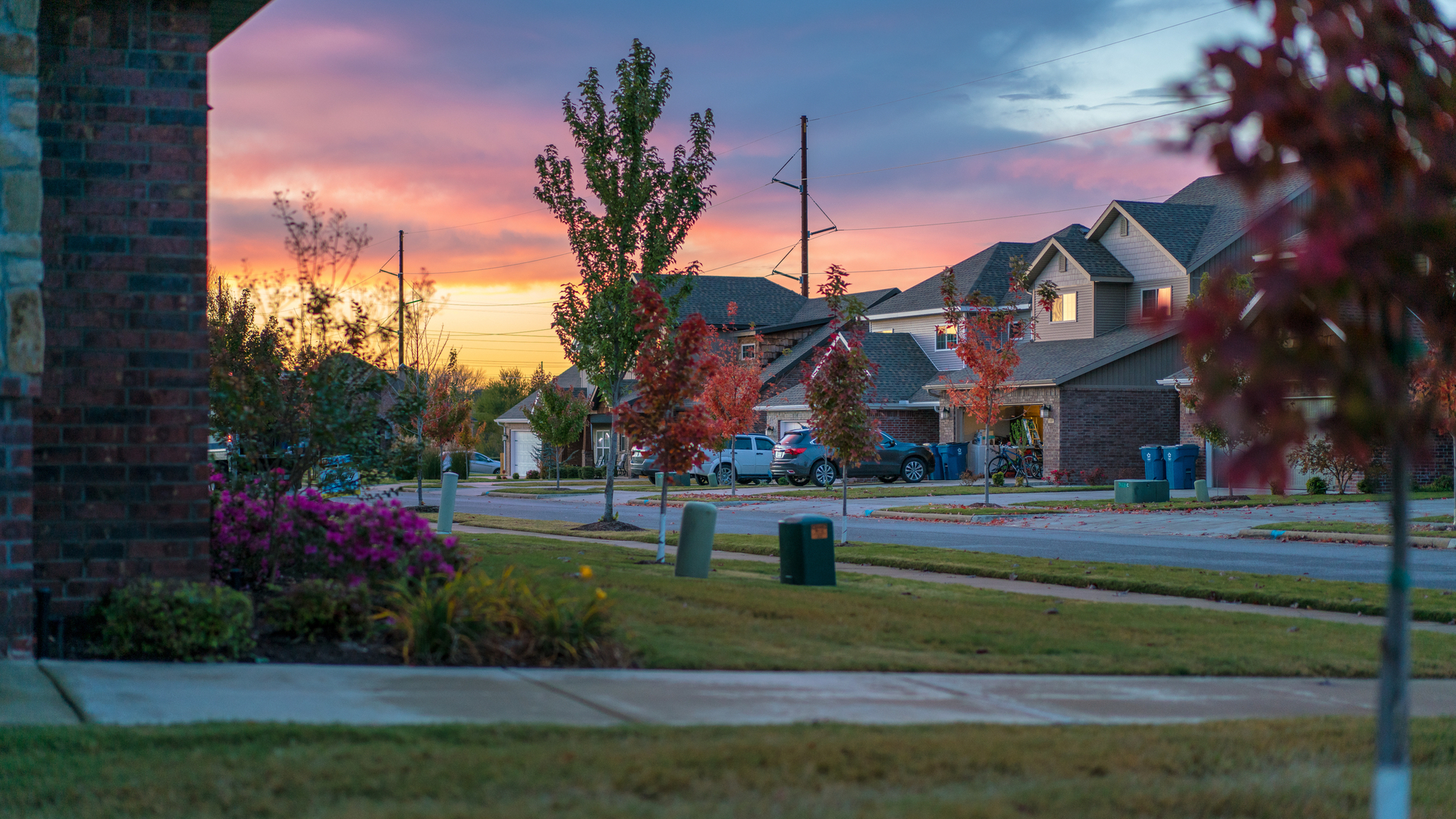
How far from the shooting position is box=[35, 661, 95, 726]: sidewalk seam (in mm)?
6161

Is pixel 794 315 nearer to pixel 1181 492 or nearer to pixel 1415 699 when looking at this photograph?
pixel 1181 492

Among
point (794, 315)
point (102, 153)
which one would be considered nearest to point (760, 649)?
point (102, 153)

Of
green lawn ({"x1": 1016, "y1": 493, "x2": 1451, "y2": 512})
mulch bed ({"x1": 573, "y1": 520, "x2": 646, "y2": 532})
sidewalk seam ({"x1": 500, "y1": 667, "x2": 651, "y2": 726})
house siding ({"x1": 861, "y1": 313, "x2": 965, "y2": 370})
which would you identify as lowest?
mulch bed ({"x1": 573, "y1": 520, "x2": 646, "y2": 532})

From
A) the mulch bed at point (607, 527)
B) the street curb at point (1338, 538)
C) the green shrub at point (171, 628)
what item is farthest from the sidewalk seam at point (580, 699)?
the street curb at point (1338, 538)

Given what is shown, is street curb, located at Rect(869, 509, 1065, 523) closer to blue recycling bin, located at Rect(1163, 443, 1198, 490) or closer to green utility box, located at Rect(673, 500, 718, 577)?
blue recycling bin, located at Rect(1163, 443, 1198, 490)

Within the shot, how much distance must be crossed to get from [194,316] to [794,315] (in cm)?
5101

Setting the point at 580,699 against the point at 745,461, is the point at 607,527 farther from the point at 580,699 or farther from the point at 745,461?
the point at 745,461

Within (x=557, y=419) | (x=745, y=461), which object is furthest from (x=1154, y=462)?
(x=557, y=419)

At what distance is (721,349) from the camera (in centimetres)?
4653

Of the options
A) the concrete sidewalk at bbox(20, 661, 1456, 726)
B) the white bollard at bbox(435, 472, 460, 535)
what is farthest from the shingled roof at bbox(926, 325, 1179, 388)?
the concrete sidewalk at bbox(20, 661, 1456, 726)

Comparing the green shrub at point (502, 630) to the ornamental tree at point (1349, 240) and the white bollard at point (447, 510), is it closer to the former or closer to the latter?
the ornamental tree at point (1349, 240)

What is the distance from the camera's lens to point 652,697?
281 inches

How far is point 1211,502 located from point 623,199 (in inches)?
617

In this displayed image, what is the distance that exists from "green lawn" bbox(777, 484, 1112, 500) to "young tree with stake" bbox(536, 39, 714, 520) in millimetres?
11663
